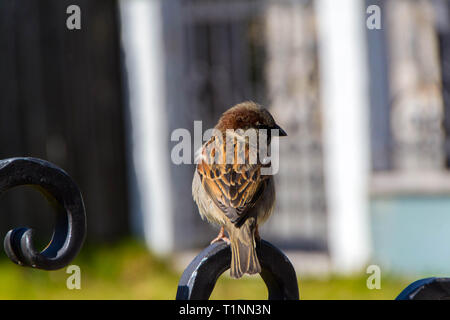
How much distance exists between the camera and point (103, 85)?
22.4 feet

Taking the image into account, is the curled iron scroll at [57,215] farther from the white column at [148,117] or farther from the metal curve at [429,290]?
the white column at [148,117]

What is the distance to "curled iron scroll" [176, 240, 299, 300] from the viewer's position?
1486 mm

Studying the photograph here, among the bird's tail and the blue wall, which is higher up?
the bird's tail

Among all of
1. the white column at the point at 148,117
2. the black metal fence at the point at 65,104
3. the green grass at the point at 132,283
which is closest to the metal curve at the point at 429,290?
the green grass at the point at 132,283

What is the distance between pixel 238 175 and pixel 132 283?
378cm

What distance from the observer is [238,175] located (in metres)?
2.66

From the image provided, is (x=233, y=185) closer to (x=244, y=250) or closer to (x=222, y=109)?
(x=244, y=250)

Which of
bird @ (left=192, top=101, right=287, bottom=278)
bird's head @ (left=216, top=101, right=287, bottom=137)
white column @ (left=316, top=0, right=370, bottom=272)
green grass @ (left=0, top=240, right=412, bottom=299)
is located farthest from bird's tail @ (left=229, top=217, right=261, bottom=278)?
white column @ (left=316, top=0, right=370, bottom=272)

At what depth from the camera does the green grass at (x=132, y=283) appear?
572 cm

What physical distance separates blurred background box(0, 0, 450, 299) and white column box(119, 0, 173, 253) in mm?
14

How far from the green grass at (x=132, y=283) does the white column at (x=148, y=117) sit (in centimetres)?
35

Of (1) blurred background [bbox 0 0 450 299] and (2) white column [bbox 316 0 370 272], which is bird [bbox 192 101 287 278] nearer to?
(1) blurred background [bbox 0 0 450 299]

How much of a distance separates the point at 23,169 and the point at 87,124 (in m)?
5.40
